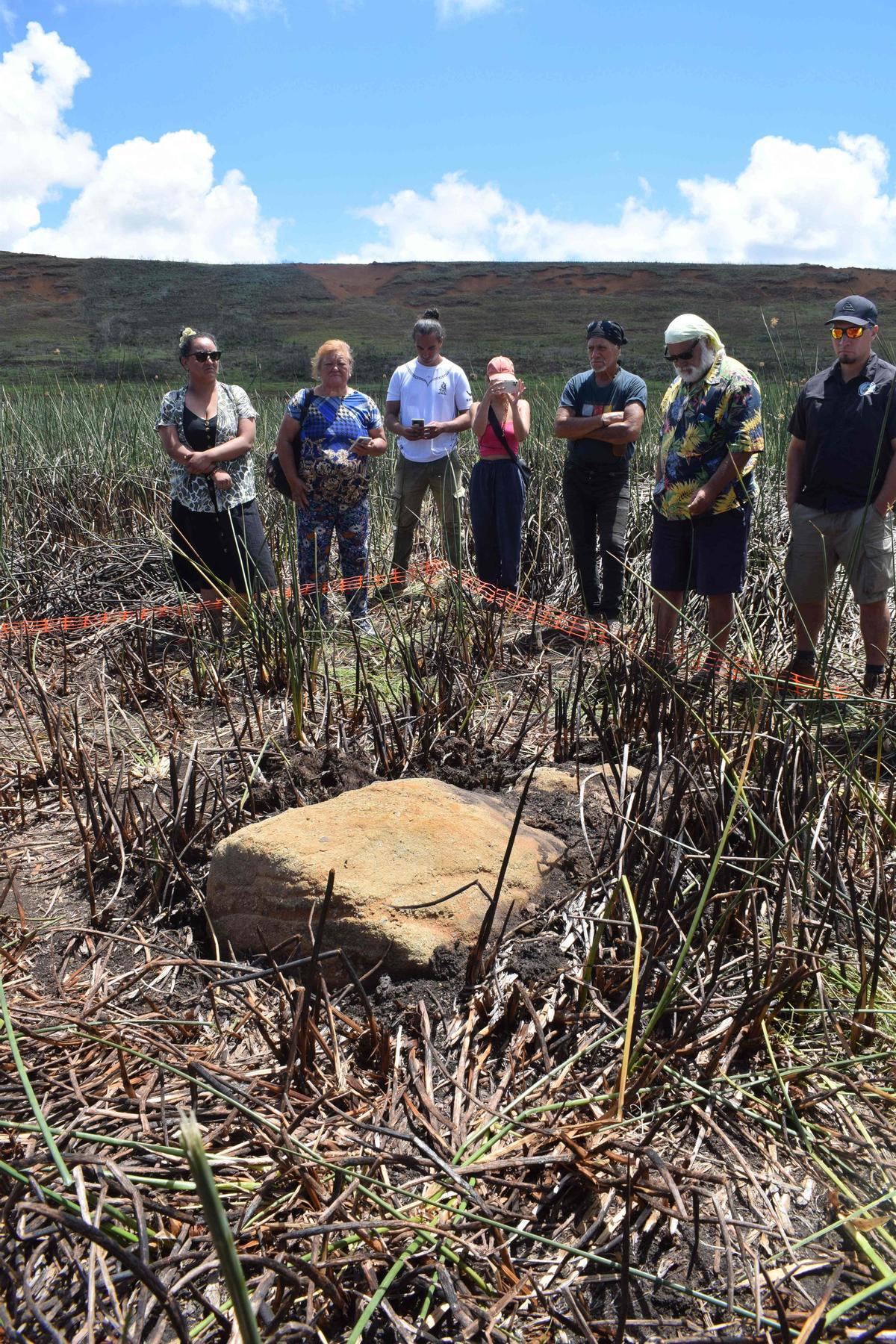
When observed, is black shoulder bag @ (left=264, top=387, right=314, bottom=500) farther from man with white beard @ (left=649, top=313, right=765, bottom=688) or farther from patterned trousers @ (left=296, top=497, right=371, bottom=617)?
man with white beard @ (left=649, top=313, right=765, bottom=688)

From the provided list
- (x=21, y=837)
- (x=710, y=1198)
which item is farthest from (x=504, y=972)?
(x=21, y=837)

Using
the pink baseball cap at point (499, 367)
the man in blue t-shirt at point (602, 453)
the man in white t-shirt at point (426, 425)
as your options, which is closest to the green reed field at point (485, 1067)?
the man in blue t-shirt at point (602, 453)

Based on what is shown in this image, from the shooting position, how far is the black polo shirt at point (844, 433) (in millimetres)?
3504

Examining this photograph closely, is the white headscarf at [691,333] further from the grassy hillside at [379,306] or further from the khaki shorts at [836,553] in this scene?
the grassy hillside at [379,306]

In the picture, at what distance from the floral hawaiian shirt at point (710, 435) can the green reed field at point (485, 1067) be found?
1176 millimetres

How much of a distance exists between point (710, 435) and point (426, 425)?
1.74 metres

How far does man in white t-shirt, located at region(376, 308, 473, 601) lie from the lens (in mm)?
4859

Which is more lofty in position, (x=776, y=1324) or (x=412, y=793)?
(x=412, y=793)

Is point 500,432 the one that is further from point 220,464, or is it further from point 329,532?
point 220,464

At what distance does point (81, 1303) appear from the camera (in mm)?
1180

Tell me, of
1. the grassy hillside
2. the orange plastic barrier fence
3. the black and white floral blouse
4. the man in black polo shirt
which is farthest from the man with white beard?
the grassy hillside

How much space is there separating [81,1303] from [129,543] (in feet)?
16.5

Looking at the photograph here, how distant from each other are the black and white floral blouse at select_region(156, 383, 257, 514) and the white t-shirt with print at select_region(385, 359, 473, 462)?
1022mm

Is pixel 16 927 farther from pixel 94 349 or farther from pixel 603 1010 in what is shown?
pixel 94 349
